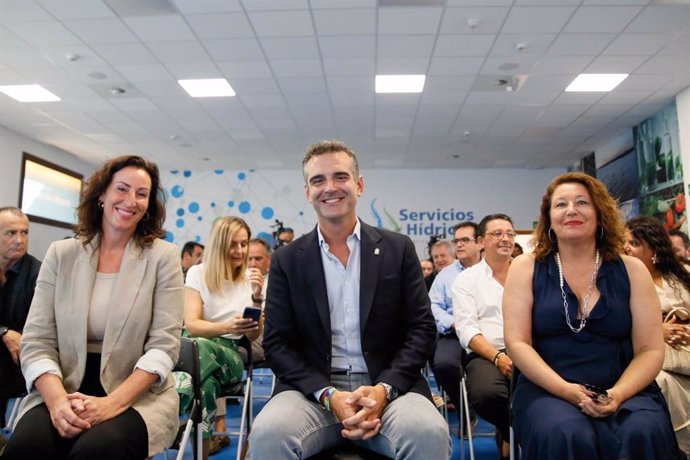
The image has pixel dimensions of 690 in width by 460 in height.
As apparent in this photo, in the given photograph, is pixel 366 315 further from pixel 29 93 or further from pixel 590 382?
pixel 29 93

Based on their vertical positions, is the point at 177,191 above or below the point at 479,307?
above

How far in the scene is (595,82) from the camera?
6.82m

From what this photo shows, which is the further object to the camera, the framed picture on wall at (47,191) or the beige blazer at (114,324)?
the framed picture on wall at (47,191)

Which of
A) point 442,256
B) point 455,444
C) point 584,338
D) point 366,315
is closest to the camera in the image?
point 366,315

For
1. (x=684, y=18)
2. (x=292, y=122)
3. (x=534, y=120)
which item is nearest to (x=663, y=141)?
(x=534, y=120)

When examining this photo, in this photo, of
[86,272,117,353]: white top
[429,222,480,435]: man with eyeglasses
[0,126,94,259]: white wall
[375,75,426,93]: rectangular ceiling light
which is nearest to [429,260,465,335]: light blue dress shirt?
[429,222,480,435]: man with eyeglasses

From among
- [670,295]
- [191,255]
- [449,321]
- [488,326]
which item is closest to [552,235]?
[488,326]

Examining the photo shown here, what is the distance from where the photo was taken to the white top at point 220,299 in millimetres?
3195

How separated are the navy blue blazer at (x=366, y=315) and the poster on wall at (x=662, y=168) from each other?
676 cm

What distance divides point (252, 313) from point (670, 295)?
234 cm

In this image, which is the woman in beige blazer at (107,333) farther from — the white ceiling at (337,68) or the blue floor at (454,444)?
the white ceiling at (337,68)

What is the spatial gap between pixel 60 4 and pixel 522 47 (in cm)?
498

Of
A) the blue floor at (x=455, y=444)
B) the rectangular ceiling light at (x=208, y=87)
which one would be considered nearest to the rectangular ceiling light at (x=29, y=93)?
the rectangular ceiling light at (x=208, y=87)

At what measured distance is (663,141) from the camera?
306 inches
